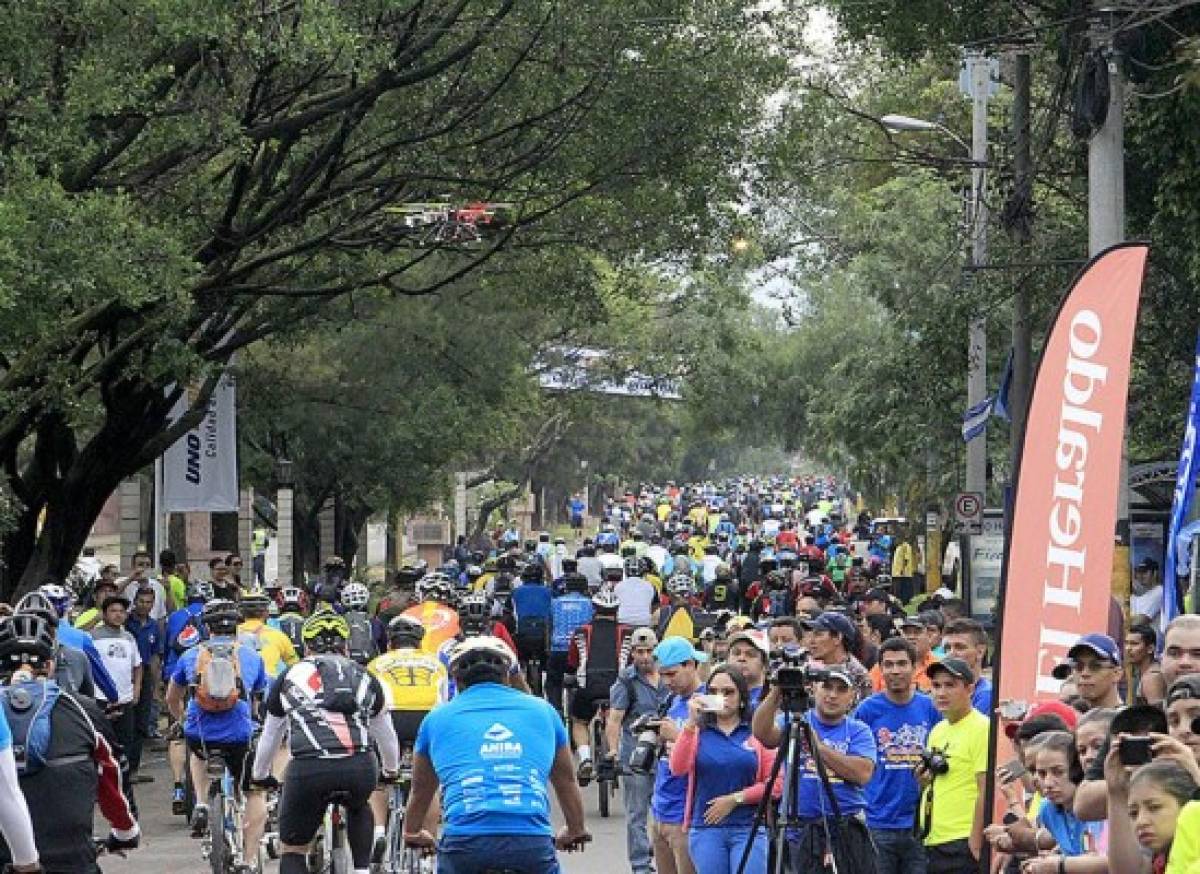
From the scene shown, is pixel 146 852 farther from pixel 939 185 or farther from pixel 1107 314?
pixel 939 185

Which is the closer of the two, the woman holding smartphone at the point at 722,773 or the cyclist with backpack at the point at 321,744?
the woman holding smartphone at the point at 722,773

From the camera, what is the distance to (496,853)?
9406 millimetres

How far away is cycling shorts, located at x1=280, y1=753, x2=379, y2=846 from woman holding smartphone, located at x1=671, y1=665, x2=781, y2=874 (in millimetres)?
1648

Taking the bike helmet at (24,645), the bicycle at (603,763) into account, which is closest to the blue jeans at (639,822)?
the bicycle at (603,763)

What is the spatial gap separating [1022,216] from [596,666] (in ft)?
28.1

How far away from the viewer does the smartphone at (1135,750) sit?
737cm

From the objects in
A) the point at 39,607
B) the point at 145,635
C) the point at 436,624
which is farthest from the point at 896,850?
the point at 145,635

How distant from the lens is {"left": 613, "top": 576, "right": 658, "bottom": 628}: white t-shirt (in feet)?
85.6

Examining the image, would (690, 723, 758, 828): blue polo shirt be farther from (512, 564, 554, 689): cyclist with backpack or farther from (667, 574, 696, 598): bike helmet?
(512, 564, 554, 689): cyclist with backpack

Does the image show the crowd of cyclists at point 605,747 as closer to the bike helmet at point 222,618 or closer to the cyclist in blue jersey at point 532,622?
the bike helmet at point 222,618

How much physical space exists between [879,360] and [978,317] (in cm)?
1149

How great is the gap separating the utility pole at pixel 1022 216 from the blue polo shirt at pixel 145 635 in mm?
9228

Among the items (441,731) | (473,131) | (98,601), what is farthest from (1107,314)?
(473,131)

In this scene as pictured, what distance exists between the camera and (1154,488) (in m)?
29.1
